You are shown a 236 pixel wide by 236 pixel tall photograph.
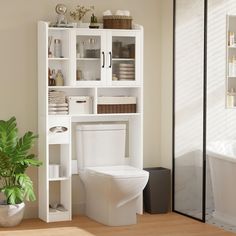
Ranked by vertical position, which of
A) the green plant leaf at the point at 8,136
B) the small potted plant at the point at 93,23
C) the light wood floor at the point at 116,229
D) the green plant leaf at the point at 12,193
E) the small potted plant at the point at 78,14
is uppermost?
the small potted plant at the point at 78,14

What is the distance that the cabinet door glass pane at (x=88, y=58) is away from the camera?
6.05 m

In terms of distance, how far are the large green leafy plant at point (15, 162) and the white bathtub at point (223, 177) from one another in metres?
1.60

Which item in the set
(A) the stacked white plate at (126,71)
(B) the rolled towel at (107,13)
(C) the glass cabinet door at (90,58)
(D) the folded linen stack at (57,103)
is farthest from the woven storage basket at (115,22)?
(D) the folded linen stack at (57,103)

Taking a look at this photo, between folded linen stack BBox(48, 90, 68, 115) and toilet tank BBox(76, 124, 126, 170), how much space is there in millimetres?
284

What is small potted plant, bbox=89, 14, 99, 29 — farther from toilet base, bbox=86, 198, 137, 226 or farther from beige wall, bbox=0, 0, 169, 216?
toilet base, bbox=86, 198, 137, 226

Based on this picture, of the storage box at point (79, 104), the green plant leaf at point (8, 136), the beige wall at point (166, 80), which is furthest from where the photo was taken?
the beige wall at point (166, 80)

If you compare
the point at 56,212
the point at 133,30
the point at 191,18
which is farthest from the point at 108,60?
the point at 56,212

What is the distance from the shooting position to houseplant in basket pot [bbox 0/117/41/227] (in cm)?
567

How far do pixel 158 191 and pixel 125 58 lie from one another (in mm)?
1372

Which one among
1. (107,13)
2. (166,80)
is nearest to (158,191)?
(166,80)

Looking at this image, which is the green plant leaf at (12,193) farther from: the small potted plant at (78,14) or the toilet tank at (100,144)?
the small potted plant at (78,14)

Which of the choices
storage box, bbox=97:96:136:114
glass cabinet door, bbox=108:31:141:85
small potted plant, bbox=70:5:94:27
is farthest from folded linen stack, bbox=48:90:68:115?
small potted plant, bbox=70:5:94:27

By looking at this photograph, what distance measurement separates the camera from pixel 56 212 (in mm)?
6043

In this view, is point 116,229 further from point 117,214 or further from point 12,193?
point 12,193
